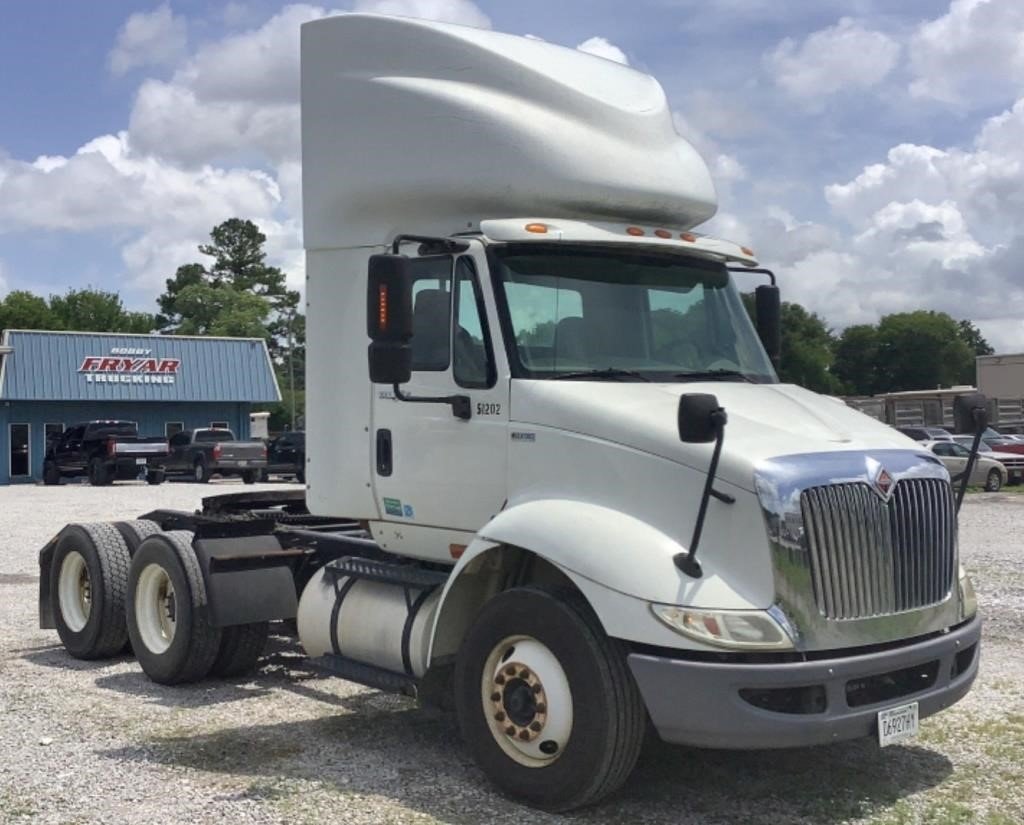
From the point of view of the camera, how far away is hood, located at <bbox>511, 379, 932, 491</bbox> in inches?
220

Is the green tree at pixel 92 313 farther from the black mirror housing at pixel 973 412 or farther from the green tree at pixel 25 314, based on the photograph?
the black mirror housing at pixel 973 412

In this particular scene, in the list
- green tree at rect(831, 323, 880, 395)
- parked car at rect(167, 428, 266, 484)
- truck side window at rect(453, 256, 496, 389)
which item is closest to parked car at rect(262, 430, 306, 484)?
parked car at rect(167, 428, 266, 484)

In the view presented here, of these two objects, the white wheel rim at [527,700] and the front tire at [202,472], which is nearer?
the white wheel rim at [527,700]

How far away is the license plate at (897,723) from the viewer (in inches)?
215

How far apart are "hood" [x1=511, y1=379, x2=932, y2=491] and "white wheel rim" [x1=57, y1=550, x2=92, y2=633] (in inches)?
200

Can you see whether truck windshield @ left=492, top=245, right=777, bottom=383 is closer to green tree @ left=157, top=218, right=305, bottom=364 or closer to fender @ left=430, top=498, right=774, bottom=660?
fender @ left=430, top=498, right=774, bottom=660

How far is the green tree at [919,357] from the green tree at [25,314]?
75.4 m

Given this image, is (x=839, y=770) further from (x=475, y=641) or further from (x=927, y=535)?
(x=475, y=641)

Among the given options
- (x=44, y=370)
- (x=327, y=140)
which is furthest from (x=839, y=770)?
(x=44, y=370)

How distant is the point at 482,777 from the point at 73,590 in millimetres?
4925

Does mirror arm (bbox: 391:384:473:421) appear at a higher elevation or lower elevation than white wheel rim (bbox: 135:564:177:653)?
higher

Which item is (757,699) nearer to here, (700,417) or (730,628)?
(730,628)

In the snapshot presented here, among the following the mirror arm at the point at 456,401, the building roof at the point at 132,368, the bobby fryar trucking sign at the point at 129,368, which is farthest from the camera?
the bobby fryar trucking sign at the point at 129,368

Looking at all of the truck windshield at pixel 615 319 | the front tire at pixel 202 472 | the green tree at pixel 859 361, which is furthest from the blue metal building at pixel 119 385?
the green tree at pixel 859 361
